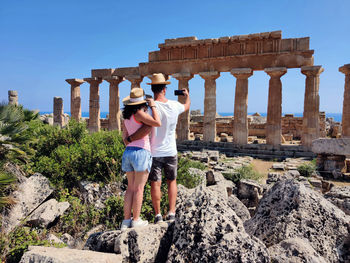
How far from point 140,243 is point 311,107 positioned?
14.9 m

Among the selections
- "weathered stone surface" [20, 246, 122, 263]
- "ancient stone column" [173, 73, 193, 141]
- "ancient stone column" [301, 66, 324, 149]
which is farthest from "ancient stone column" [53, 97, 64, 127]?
"weathered stone surface" [20, 246, 122, 263]

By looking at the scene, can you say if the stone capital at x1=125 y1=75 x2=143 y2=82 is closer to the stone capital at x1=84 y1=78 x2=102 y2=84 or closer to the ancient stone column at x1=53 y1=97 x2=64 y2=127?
the stone capital at x1=84 y1=78 x2=102 y2=84

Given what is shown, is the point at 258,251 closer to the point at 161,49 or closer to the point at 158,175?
the point at 158,175

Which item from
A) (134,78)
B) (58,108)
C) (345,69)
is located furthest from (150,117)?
(58,108)

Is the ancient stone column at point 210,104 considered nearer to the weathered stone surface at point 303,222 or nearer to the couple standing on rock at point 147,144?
the couple standing on rock at point 147,144

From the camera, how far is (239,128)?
16562 mm

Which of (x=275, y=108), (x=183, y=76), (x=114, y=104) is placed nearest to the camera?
(x=275, y=108)

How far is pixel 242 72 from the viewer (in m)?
16.1

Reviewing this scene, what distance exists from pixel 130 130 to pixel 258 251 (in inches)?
87.0

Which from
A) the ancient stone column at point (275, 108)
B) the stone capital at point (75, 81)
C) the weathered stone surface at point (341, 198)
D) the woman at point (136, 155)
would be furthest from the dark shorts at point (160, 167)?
the stone capital at point (75, 81)

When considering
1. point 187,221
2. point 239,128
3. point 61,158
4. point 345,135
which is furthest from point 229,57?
point 187,221

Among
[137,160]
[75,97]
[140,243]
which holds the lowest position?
[140,243]

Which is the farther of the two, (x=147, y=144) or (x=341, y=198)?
(x=341, y=198)

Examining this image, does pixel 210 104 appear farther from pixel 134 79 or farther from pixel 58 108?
pixel 58 108
